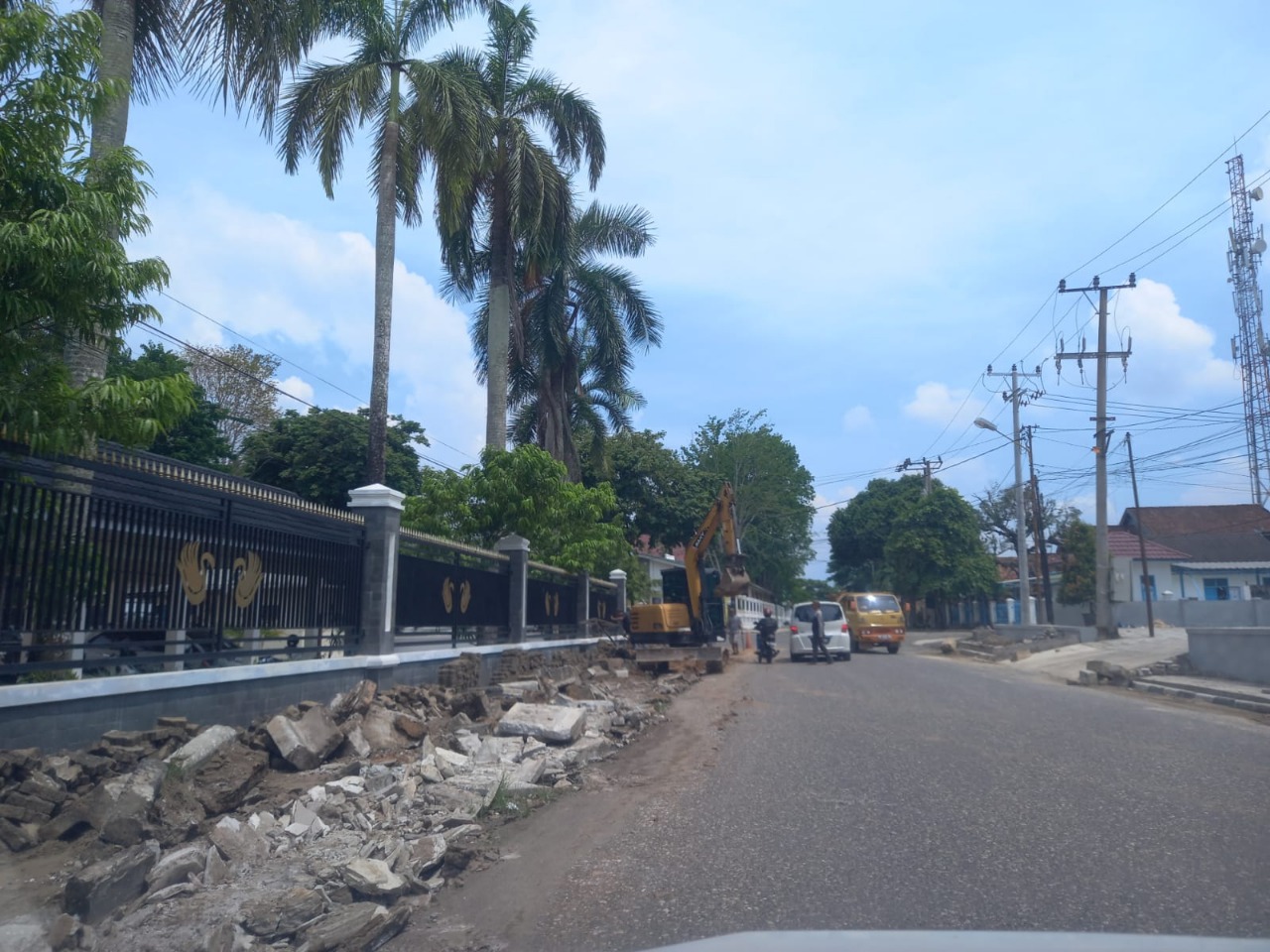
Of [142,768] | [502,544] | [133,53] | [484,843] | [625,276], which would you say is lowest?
[484,843]

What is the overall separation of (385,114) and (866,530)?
194 ft

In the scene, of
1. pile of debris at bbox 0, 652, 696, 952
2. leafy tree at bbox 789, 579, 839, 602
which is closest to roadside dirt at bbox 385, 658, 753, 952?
pile of debris at bbox 0, 652, 696, 952

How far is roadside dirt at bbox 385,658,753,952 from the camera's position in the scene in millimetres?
5176

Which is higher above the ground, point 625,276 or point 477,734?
point 625,276

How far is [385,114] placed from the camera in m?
17.6

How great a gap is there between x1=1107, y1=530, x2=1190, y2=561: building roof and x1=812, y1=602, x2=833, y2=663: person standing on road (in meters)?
28.5

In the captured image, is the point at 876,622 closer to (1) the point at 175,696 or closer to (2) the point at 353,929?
(1) the point at 175,696

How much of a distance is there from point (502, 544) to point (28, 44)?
1315cm

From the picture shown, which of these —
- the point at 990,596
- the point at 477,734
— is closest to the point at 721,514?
the point at 477,734

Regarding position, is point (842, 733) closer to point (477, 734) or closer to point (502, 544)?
point (477, 734)

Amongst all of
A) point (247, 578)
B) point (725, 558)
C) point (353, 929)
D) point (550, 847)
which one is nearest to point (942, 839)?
point (550, 847)

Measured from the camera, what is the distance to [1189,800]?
25.5 feet

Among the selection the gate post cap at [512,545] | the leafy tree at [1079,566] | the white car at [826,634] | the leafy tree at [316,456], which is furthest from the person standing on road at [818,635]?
the leafy tree at [1079,566]

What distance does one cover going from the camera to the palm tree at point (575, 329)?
26.0 m
